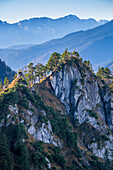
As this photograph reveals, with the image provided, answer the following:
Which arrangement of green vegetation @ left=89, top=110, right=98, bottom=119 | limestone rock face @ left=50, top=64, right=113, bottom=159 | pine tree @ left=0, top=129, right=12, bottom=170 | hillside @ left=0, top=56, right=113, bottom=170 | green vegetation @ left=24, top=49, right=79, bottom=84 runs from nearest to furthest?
pine tree @ left=0, top=129, right=12, bottom=170 < hillside @ left=0, top=56, right=113, bottom=170 < limestone rock face @ left=50, top=64, right=113, bottom=159 < green vegetation @ left=89, top=110, right=98, bottom=119 < green vegetation @ left=24, top=49, right=79, bottom=84

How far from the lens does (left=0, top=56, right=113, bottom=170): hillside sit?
5850 cm

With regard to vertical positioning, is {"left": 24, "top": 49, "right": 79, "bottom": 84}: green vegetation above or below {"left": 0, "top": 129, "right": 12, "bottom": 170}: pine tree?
above

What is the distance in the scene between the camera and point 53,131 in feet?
255

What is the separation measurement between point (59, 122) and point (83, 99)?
19014 millimetres

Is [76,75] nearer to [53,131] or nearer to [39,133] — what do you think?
[53,131]

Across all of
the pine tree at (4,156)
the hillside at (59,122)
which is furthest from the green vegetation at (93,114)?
the pine tree at (4,156)

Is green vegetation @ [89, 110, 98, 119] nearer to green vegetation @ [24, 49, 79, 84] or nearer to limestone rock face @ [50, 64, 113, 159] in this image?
limestone rock face @ [50, 64, 113, 159]

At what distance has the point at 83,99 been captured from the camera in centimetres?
9550

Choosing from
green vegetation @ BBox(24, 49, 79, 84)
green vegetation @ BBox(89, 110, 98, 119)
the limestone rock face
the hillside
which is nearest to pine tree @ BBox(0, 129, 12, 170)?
the hillside

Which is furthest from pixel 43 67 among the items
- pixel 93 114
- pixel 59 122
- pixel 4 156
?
pixel 4 156

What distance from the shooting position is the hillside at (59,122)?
58500 mm

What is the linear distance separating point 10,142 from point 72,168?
23.7 metres

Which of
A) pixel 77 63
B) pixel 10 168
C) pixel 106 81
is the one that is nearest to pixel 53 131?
pixel 10 168

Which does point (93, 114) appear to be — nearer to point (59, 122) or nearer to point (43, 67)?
point (59, 122)
